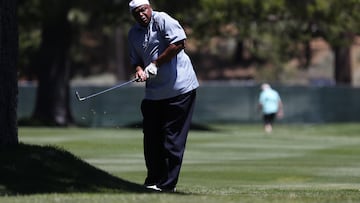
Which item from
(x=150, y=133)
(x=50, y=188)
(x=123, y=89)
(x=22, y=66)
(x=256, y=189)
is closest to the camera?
(x=50, y=188)

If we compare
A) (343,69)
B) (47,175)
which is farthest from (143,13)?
(343,69)

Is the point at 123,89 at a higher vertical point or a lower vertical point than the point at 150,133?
lower

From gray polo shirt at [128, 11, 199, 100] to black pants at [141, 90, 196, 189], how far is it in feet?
0.29

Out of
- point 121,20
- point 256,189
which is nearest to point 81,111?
point 121,20

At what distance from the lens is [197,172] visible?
14.4m

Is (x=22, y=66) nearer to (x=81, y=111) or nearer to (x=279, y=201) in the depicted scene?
(x=81, y=111)

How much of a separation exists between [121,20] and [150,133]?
82.9ft

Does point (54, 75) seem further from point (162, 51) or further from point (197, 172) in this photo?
point (162, 51)

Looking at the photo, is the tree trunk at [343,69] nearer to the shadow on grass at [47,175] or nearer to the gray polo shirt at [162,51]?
the gray polo shirt at [162,51]

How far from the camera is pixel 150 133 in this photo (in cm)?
1056

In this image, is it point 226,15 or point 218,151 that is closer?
point 218,151

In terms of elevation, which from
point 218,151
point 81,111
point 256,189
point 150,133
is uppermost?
point 150,133

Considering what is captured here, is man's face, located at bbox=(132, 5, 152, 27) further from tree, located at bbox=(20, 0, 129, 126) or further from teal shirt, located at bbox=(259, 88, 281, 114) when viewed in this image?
teal shirt, located at bbox=(259, 88, 281, 114)

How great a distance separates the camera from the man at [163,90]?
10406mm
